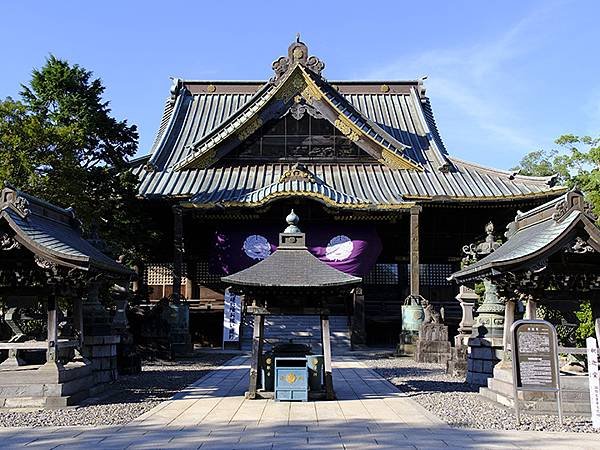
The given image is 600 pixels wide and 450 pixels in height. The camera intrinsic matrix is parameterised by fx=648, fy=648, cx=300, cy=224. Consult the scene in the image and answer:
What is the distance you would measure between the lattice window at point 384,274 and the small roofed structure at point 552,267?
49.7 feet

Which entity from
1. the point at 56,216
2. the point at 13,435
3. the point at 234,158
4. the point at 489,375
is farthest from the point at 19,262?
the point at 234,158

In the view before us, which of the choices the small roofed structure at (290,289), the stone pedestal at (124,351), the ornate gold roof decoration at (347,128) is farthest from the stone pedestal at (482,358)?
the ornate gold roof decoration at (347,128)

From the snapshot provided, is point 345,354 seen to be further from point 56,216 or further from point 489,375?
point 56,216

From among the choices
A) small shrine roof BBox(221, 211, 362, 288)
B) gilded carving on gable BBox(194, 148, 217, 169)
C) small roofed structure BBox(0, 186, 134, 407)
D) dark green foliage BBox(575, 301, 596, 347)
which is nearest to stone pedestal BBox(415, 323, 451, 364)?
dark green foliage BBox(575, 301, 596, 347)

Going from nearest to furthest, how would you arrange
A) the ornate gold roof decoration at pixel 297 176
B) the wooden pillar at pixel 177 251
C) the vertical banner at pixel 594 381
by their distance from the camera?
the vertical banner at pixel 594 381 < the wooden pillar at pixel 177 251 < the ornate gold roof decoration at pixel 297 176

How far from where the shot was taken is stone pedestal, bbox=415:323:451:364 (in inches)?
762

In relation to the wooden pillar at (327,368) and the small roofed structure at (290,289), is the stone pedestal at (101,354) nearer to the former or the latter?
the small roofed structure at (290,289)

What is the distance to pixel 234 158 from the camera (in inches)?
1061

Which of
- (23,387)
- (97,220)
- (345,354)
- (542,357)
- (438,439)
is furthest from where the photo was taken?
(345,354)

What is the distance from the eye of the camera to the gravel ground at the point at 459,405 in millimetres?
9242

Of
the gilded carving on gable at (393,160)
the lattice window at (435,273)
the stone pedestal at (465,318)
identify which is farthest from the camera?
the lattice window at (435,273)

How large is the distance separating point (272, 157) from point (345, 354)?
9371 mm

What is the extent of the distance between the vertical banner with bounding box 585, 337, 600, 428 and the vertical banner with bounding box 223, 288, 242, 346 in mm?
14612

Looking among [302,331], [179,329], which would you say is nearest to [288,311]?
[179,329]
